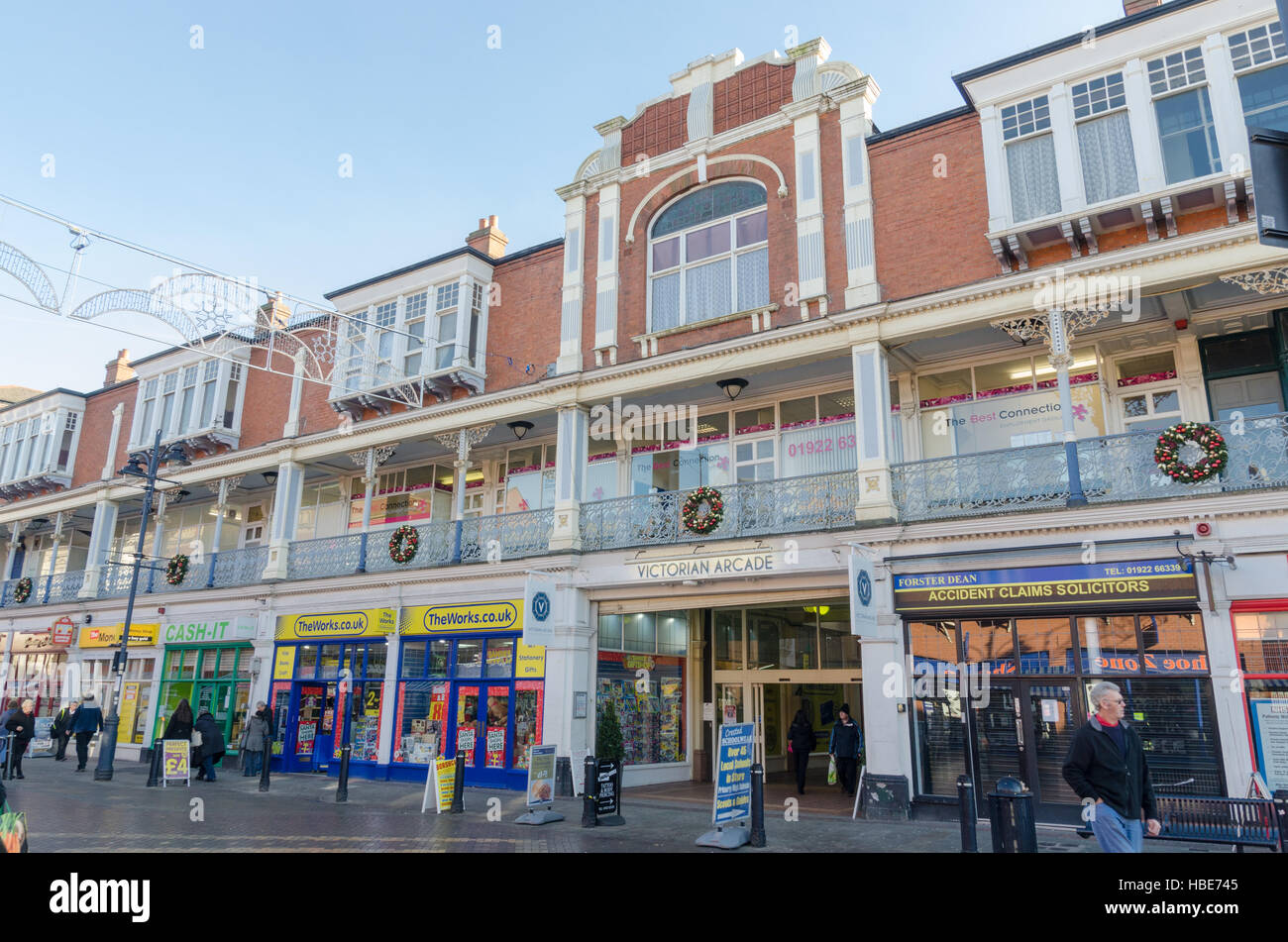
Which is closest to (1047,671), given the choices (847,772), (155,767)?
(847,772)

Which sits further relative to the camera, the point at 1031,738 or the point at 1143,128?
the point at 1143,128

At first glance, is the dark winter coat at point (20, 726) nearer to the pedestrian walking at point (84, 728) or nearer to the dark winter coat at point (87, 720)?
the pedestrian walking at point (84, 728)

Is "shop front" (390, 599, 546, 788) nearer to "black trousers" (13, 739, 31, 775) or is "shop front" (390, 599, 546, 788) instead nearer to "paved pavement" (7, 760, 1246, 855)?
"paved pavement" (7, 760, 1246, 855)

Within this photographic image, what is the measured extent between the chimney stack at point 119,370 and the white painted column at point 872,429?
2694cm

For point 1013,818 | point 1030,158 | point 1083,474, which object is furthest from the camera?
point 1030,158

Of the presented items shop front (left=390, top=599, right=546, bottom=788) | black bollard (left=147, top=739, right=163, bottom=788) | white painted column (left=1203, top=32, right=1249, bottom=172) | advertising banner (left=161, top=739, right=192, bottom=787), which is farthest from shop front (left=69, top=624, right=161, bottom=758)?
white painted column (left=1203, top=32, right=1249, bottom=172)

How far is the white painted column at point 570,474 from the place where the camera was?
56.6 ft

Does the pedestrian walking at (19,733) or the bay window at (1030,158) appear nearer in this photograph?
the bay window at (1030,158)

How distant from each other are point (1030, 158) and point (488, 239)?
13.1 metres

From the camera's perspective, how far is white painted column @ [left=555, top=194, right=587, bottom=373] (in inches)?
718

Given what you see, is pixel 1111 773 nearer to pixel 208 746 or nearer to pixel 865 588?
pixel 865 588

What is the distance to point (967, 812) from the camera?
8.73 meters

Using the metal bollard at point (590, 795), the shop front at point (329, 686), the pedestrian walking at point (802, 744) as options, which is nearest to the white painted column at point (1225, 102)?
the pedestrian walking at point (802, 744)

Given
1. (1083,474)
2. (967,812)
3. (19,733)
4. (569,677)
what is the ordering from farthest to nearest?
(19,733)
(569,677)
(1083,474)
(967,812)
